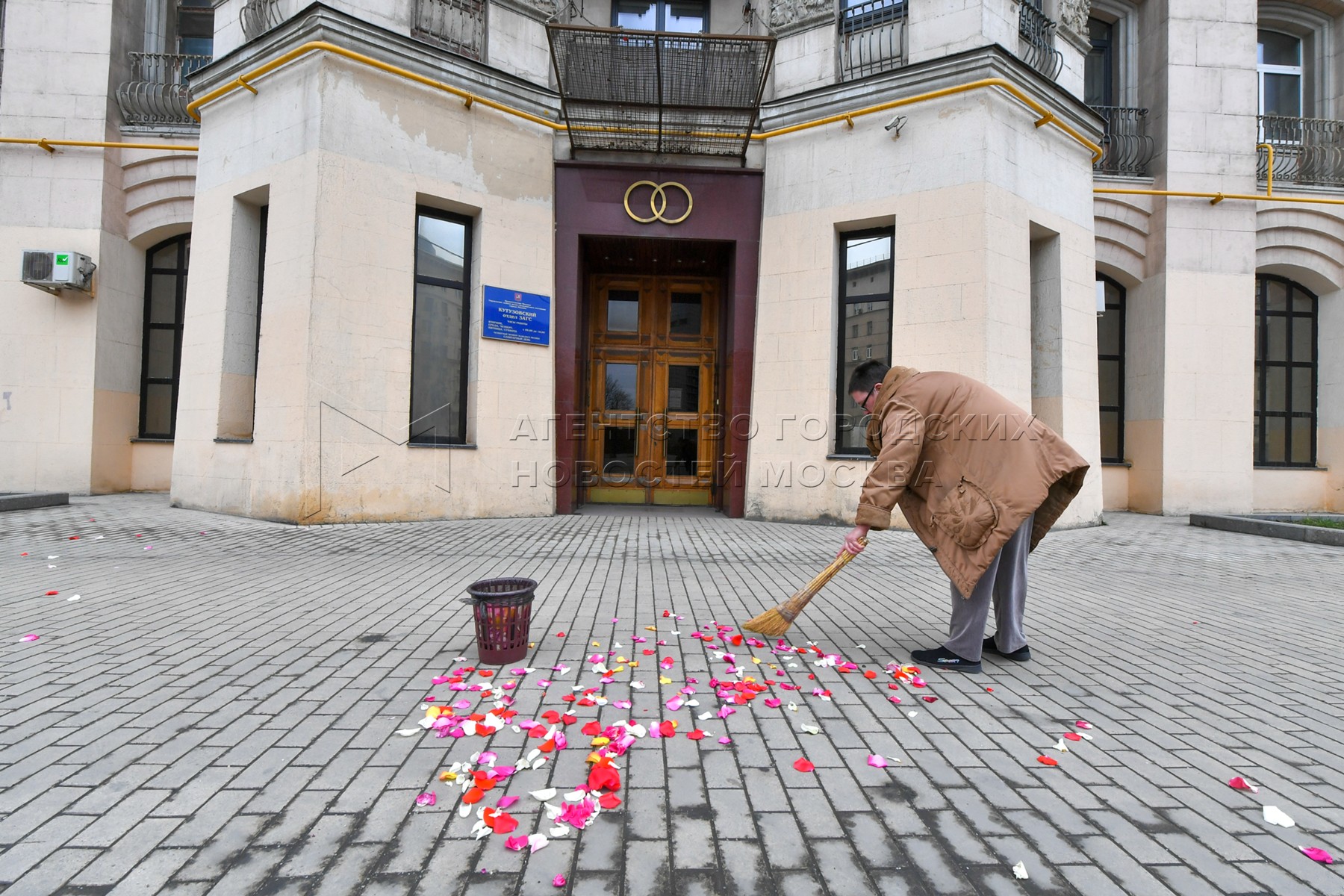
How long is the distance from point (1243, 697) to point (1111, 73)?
14.2 meters

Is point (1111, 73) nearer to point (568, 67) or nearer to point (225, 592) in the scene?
point (568, 67)

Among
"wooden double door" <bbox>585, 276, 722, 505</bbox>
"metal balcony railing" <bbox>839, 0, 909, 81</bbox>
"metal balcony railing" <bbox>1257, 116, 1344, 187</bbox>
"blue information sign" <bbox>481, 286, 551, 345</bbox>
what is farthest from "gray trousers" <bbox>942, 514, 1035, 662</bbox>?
"metal balcony railing" <bbox>1257, 116, 1344, 187</bbox>

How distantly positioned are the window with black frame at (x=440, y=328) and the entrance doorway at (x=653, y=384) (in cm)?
269

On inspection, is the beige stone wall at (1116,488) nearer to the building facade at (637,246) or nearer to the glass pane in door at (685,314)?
the building facade at (637,246)

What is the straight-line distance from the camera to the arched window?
1254 centimetres

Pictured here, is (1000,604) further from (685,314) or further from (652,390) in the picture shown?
(685,314)

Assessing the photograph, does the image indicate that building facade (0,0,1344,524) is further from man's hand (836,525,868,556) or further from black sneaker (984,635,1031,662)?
man's hand (836,525,868,556)

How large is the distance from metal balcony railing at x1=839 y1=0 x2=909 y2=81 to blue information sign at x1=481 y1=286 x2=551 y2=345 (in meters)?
5.76

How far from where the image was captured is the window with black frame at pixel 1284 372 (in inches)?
535

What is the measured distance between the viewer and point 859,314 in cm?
1059

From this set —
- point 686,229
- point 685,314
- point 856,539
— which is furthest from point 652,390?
point 856,539

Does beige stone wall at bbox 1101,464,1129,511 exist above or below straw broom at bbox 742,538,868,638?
above

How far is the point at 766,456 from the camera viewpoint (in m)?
10.6

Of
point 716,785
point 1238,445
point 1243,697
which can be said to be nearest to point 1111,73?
point 1238,445
